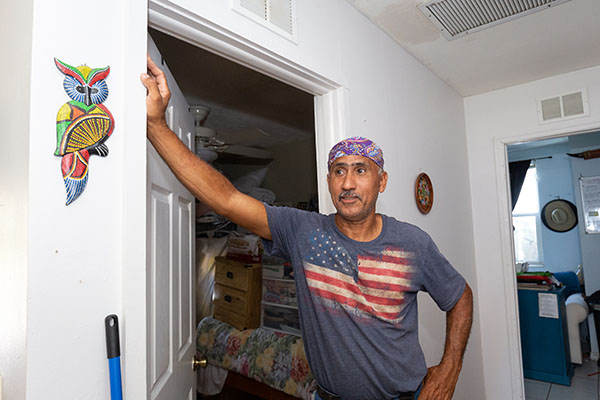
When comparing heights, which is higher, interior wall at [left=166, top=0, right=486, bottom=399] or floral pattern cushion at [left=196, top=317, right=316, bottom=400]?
interior wall at [left=166, top=0, right=486, bottom=399]

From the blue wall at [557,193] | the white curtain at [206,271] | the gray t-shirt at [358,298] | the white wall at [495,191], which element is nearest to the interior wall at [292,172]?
the white curtain at [206,271]

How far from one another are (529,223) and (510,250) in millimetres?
3694

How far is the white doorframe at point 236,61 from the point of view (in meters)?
0.90

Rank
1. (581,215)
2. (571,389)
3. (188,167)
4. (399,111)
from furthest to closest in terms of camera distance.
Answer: (581,215) → (571,389) → (399,111) → (188,167)

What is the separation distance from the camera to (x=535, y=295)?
13.5ft

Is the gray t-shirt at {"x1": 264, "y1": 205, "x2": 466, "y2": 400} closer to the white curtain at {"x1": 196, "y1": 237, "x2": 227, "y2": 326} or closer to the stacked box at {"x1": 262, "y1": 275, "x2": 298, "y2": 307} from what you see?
the stacked box at {"x1": 262, "y1": 275, "x2": 298, "y2": 307}

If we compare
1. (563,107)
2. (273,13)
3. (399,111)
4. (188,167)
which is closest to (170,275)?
(188,167)

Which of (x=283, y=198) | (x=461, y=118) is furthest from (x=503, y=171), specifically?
(x=283, y=198)

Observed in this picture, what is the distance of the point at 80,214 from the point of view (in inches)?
32.7

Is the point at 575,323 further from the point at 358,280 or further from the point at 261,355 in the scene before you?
the point at 358,280

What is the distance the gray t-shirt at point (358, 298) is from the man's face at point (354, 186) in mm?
102

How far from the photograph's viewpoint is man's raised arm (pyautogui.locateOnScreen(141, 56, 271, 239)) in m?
1.01

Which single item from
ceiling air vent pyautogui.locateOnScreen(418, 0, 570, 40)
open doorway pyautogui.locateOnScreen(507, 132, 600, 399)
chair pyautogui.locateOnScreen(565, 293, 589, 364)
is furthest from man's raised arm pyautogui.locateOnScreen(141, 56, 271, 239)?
chair pyautogui.locateOnScreen(565, 293, 589, 364)

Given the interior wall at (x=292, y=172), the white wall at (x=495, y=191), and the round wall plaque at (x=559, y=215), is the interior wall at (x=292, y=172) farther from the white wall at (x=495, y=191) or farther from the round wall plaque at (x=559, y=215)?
the round wall plaque at (x=559, y=215)
